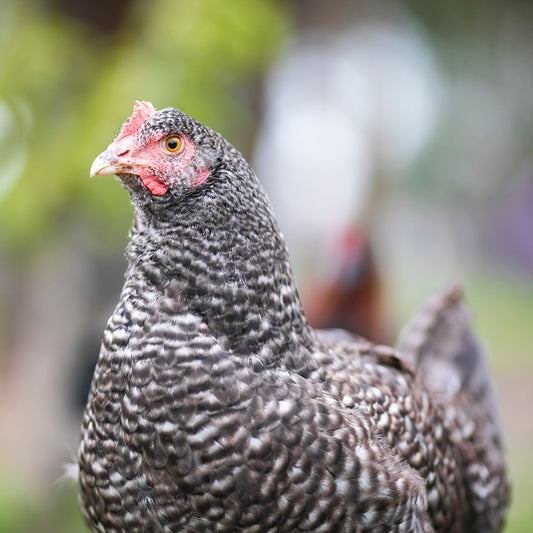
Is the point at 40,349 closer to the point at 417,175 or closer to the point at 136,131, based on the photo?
the point at 136,131

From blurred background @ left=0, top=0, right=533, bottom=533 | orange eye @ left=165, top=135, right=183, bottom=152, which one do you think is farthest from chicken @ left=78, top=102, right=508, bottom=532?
blurred background @ left=0, top=0, right=533, bottom=533

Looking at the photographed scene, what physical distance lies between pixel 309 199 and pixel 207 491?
38.0 ft

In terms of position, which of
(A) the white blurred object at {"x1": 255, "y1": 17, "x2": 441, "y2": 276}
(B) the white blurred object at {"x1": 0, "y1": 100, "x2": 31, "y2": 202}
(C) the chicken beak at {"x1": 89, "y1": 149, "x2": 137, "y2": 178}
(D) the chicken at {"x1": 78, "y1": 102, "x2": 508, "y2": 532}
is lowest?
(D) the chicken at {"x1": 78, "y1": 102, "x2": 508, "y2": 532}

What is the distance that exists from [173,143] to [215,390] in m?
0.69

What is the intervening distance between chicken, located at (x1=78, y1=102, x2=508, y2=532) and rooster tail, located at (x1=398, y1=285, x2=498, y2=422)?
936 mm

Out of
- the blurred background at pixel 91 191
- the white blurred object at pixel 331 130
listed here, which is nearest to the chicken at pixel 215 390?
the blurred background at pixel 91 191

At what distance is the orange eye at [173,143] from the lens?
72.0 inches

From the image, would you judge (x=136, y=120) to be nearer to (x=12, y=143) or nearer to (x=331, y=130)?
(x=12, y=143)

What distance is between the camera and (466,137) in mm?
23734

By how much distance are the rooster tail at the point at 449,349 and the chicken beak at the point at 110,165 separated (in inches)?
64.0

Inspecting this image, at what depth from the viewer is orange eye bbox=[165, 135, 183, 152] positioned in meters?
1.83

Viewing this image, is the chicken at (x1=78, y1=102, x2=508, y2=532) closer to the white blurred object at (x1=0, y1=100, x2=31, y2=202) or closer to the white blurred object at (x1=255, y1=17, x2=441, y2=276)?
the white blurred object at (x1=0, y1=100, x2=31, y2=202)

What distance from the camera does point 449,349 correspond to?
9.98ft

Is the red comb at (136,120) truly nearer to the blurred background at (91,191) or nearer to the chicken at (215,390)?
the chicken at (215,390)
